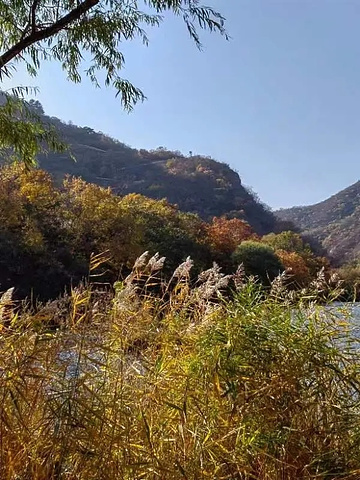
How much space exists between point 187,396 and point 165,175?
5226cm

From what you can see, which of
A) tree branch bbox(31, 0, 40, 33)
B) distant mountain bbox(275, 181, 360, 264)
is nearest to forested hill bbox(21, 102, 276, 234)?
distant mountain bbox(275, 181, 360, 264)

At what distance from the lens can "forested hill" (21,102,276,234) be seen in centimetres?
4525

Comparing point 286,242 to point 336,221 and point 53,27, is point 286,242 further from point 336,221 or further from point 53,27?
point 53,27

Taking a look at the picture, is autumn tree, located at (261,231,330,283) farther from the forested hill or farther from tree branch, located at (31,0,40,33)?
tree branch, located at (31,0,40,33)

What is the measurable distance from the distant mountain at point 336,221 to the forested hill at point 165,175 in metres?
5.24

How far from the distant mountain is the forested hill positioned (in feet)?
17.2

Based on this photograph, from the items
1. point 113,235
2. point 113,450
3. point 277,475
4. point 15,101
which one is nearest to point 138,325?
point 113,450

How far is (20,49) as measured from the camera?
3.11 meters

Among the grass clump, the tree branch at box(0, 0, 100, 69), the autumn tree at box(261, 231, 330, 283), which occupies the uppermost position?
the tree branch at box(0, 0, 100, 69)

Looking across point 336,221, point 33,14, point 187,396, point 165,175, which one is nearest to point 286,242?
point 336,221

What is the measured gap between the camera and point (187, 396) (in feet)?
5.30

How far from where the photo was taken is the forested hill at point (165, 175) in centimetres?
4525

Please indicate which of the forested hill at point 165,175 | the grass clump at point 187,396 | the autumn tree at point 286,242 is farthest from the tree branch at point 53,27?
the forested hill at point 165,175

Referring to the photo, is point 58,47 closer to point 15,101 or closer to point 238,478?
point 15,101
